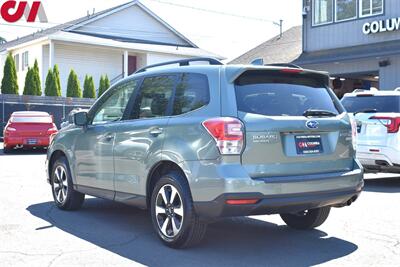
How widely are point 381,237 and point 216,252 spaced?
6.41ft

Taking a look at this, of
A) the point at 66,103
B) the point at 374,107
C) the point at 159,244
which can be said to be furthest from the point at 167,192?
the point at 66,103

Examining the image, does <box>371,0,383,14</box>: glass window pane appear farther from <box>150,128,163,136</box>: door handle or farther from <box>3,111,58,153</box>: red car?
<box>150,128,163,136</box>: door handle

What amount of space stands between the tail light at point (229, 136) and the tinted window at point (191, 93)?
16.6 inches

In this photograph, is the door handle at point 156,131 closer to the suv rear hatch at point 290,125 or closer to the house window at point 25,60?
the suv rear hatch at point 290,125

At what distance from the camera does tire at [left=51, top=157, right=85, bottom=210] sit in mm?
7723

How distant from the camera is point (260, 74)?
5.76 meters

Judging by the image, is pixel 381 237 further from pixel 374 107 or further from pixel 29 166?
pixel 29 166

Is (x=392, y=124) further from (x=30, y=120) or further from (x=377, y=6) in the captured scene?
(x=30, y=120)

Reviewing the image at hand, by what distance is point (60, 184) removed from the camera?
7945 mm

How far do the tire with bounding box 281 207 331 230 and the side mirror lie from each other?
2827mm

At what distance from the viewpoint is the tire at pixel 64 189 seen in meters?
7.72

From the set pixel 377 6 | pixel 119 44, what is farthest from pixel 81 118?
pixel 119 44

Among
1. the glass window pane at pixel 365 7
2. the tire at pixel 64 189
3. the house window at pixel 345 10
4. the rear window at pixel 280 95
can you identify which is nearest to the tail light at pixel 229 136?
the rear window at pixel 280 95

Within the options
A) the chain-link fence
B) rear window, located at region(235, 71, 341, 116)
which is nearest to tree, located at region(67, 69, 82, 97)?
the chain-link fence
